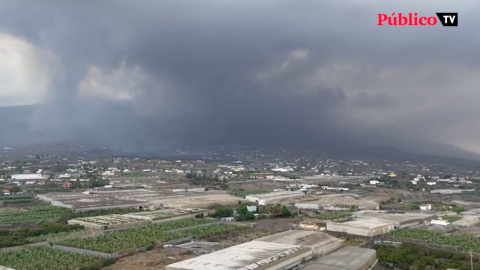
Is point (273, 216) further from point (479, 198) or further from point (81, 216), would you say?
point (479, 198)

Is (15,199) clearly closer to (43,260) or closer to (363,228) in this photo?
(43,260)

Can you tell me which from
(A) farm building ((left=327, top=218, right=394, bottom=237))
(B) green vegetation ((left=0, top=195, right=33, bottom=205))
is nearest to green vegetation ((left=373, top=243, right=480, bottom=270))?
(A) farm building ((left=327, top=218, right=394, bottom=237))

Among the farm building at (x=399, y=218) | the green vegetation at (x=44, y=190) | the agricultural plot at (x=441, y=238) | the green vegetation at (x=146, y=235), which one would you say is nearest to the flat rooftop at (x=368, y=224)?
the agricultural plot at (x=441, y=238)

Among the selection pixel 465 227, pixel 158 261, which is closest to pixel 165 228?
pixel 158 261

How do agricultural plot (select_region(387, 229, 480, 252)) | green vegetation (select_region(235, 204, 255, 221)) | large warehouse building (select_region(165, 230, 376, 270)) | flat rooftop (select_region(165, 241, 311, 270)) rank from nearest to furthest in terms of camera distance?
1. flat rooftop (select_region(165, 241, 311, 270))
2. large warehouse building (select_region(165, 230, 376, 270))
3. agricultural plot (select_region(387, 229, 480, 252))
4. green vegetation (select_region(235, 204, 255, 221))

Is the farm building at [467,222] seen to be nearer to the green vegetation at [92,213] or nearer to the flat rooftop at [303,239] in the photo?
the flat rooftop at [303,239]

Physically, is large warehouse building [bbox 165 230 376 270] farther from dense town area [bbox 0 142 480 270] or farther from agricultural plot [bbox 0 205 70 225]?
agricultural plot [bbox 0 205 70 225]

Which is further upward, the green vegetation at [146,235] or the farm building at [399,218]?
the green vegetation at [146,235]
